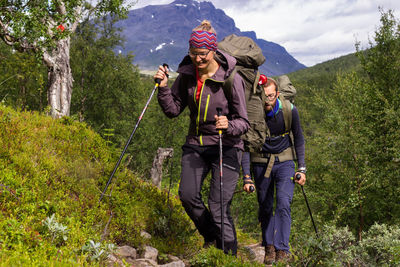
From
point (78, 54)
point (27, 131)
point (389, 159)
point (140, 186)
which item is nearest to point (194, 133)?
point (140, 186)

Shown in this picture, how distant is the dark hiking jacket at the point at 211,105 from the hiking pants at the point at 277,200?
134 centimetres

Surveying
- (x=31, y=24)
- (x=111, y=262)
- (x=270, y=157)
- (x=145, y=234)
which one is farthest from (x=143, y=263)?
(x=31, y=24)

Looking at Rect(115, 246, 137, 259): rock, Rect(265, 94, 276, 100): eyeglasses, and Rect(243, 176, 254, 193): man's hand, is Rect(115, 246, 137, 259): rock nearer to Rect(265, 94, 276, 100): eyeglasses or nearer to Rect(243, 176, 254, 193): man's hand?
Rect(243, 176, 254, 193): man's hand

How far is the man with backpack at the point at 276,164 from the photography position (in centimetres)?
524

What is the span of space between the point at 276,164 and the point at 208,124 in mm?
1871

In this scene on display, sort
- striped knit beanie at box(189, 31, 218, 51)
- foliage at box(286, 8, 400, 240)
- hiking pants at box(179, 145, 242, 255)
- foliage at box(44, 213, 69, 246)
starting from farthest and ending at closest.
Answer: foliage at box(286, 8, 400, 240)
hiking pants at box(179, 145, 242, 255)
striped knit beanie at box(189, 31, 218, 51)
foliage at box(44, 213, 69, 246)

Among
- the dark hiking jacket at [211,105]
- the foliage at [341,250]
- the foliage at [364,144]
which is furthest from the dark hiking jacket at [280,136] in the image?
the foliage at [364,144]

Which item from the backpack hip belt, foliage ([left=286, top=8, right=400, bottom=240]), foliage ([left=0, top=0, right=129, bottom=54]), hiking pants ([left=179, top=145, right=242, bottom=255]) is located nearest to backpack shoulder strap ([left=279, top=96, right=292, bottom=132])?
the backpack hip belt

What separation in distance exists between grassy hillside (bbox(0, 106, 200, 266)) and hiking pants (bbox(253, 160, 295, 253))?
4.49 feet

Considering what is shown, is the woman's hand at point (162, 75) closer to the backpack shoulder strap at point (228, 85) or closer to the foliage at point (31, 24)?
the backpack shoulder strap at point (228, 85)

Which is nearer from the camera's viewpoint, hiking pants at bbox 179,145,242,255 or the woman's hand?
hiking pants at bbox 179,145,242,255

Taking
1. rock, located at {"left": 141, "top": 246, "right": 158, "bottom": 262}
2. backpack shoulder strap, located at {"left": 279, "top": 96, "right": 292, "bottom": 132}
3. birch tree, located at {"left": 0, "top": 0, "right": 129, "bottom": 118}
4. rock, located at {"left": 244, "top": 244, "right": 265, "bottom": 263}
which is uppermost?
birch tree, located at {"left": 0, "top": 0, "right": 129, "bottom": 118}

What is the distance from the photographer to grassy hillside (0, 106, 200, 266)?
315 cm

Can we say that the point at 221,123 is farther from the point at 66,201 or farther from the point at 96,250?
the point at 66,201
